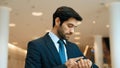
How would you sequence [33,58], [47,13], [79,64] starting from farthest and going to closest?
[47,13]
[33,58]
[79,64]

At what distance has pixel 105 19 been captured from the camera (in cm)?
1225

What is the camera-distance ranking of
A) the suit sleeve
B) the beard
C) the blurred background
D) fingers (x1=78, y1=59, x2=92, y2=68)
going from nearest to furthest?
1. fingers (x1=78, y1=59, x2=92, y2=68)
2. the suit sleeve
3. the beard
4. the blurred background

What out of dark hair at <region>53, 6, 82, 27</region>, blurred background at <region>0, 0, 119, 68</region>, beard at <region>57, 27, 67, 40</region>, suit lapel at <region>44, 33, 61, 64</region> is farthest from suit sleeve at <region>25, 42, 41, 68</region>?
blurred background at <region>0, 0, 119, 68</region>

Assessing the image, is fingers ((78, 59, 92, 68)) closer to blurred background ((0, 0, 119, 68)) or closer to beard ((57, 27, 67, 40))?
beard ((57, 27, 67, 40))

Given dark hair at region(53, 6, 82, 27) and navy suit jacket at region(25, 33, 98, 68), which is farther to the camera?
dark hair at region(53, 6, 82, 27)

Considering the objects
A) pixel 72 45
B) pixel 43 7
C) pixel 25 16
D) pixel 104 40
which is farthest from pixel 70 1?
pixel 104 40

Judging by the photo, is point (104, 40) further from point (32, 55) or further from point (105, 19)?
point (32, 55)

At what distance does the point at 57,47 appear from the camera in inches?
75.6

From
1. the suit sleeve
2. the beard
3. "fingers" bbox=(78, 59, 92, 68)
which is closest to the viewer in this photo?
"fingers" bbox=(78, 59, 92, 68)

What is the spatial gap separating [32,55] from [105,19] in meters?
10.8

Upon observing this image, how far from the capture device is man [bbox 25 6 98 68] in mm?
1823

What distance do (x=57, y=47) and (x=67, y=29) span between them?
0.54 ft

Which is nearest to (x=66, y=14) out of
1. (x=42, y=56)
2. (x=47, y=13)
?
(x=42, y=56)

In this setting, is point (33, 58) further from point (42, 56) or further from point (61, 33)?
point (61, 33)
